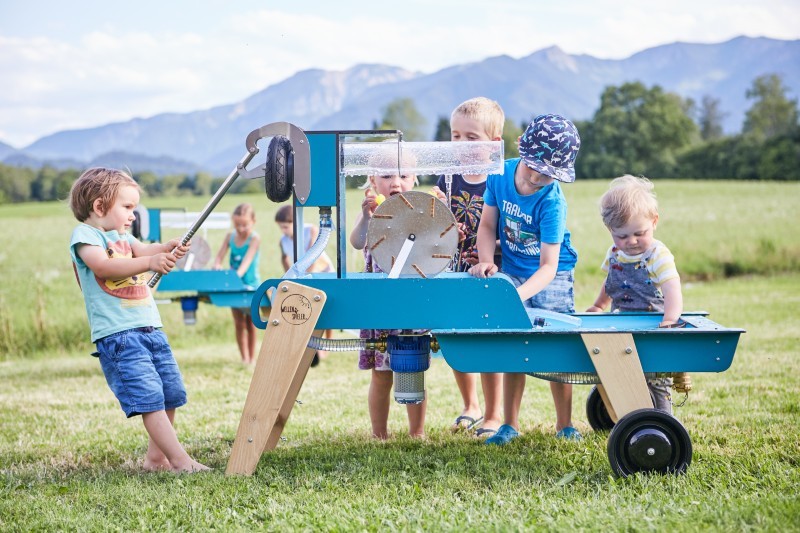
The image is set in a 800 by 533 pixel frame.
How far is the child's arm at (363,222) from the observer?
189 inches

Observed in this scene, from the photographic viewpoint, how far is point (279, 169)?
12.8ft

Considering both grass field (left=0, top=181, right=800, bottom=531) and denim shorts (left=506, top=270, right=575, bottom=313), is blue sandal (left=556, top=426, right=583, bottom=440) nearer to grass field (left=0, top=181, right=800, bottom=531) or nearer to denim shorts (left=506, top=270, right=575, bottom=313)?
grass field (left=0, top=181, right=800, bottom=531)

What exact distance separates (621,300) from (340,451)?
1.79 meters

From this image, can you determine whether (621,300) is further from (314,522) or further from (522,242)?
(314,522)

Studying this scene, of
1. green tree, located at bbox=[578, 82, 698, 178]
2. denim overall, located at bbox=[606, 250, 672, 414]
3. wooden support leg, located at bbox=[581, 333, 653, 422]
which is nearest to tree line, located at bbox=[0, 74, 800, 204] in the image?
green tree, located at bbox=[578, 82, 698, 178]

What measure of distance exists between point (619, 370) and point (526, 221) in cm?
108

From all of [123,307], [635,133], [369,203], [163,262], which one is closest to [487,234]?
[369,203]

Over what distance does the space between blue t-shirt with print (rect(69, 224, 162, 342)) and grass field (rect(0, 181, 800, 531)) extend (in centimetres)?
78

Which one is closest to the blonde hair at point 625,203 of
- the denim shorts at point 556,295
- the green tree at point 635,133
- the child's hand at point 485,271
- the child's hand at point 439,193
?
the denim shorts at point 556,295

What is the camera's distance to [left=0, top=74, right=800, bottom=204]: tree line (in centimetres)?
5328

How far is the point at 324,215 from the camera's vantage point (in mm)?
4125

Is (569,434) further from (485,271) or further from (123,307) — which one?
(123,307)

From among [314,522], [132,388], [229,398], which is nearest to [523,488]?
[314,522]

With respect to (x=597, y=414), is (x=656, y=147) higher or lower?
higher
